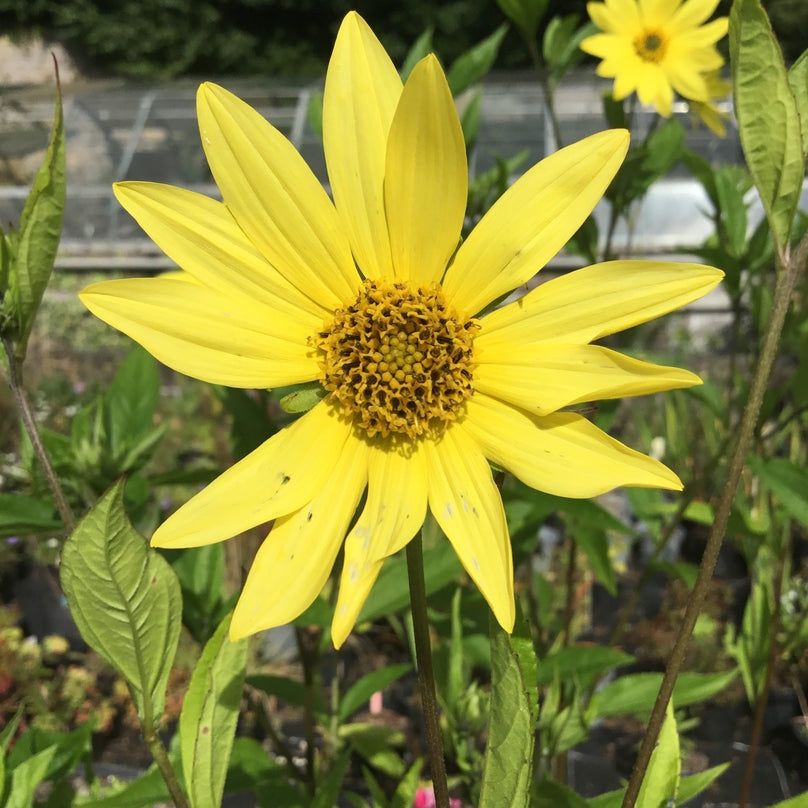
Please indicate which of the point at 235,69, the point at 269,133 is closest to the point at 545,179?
the point at 269,133

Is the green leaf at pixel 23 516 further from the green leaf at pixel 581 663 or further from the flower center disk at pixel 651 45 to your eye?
the flower center disk at pixel 651 45

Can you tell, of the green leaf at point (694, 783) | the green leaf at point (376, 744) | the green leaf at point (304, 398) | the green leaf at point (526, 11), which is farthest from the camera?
the green leaf at point (376, 744)

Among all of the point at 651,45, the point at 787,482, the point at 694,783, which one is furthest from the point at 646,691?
the point at 651,45

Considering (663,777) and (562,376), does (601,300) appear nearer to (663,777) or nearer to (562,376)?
(562,376)

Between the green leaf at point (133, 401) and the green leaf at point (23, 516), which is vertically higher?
the green leaf at point (133, 401)

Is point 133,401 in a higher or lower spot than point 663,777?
higher

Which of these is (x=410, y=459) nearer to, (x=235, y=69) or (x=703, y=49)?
(x=703, y=49)

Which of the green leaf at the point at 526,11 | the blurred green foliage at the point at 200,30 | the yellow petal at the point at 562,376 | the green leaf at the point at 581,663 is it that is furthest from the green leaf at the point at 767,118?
the blurred green foliage at the point at 200,30
